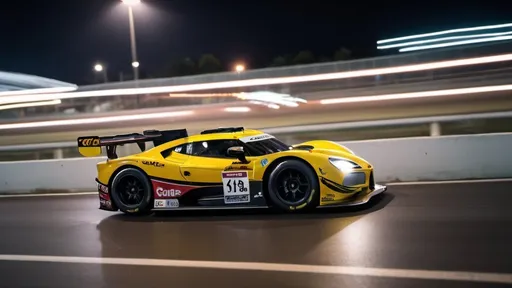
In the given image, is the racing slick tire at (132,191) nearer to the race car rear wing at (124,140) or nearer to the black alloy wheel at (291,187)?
the race car rear wing at (124,140)

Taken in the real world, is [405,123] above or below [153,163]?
above

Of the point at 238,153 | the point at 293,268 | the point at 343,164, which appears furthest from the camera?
the point at 238,153

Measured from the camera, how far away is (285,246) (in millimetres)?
5918

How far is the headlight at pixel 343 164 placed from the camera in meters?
7.25

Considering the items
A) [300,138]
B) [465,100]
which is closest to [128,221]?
[300,138]

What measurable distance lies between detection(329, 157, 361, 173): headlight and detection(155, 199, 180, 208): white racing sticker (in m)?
A: 2.47

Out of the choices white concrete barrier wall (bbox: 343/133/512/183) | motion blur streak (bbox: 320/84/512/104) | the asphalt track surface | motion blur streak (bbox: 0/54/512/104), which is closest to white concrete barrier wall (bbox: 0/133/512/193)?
white concrete barrier wall (bbox: 343/133/512/183)

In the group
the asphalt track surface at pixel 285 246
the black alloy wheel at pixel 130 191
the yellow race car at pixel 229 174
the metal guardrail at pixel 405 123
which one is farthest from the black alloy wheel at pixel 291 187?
the metal guardrail at pixel 405 123

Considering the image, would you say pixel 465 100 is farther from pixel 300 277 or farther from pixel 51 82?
pixel 51 82

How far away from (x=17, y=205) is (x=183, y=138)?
454cm

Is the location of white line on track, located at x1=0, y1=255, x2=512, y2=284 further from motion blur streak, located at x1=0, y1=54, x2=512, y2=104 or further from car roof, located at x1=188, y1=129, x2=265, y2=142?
motion blur streak, located at x1=0, y1=54, x2=512, y2=104

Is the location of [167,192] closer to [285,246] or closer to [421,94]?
[285,246]

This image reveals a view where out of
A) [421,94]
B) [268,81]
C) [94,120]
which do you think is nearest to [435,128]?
[421,94]

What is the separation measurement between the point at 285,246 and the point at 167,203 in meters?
2.79
